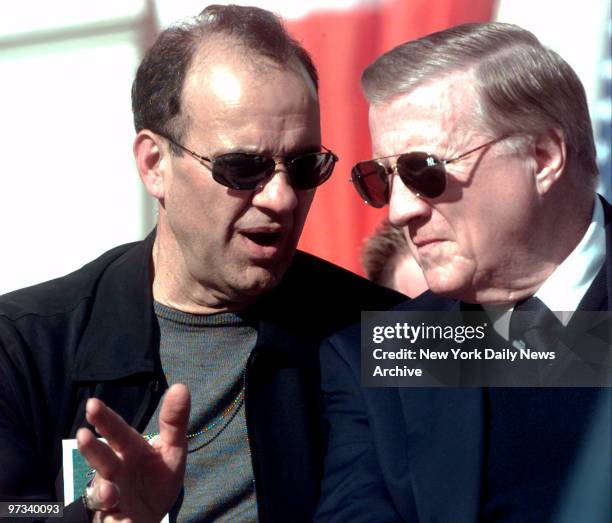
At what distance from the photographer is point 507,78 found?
87.0 inches

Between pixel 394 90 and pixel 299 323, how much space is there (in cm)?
67

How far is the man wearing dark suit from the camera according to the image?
85.3 inches

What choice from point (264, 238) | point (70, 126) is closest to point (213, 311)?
point (264, 238)

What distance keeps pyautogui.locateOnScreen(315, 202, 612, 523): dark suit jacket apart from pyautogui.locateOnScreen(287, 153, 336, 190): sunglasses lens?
428 mm

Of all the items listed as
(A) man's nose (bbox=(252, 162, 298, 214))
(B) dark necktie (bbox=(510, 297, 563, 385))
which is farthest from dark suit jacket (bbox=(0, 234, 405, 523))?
(B) dark necktie (bbox=(510, 297, 563, 385))

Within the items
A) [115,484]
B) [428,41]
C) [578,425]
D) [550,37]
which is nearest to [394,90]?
[428,41]

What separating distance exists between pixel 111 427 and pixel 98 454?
0.17 ft

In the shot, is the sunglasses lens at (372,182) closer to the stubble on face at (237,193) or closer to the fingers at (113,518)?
the stubble on face at (237,193)

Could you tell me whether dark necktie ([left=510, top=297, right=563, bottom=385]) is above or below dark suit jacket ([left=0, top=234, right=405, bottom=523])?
above

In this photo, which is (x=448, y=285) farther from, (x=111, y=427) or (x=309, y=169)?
(x=111, y=427)

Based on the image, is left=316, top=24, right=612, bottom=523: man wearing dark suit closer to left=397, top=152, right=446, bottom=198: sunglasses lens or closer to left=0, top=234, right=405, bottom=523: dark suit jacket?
left=397, top=152, right=446, bottom=198: sunglasses lens

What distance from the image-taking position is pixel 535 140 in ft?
7.26

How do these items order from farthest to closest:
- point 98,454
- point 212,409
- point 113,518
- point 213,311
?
1. point 213,311
2. point 212,409
3. point 113,518
4. point 98,454

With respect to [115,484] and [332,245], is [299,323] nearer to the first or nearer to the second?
[115,484]
